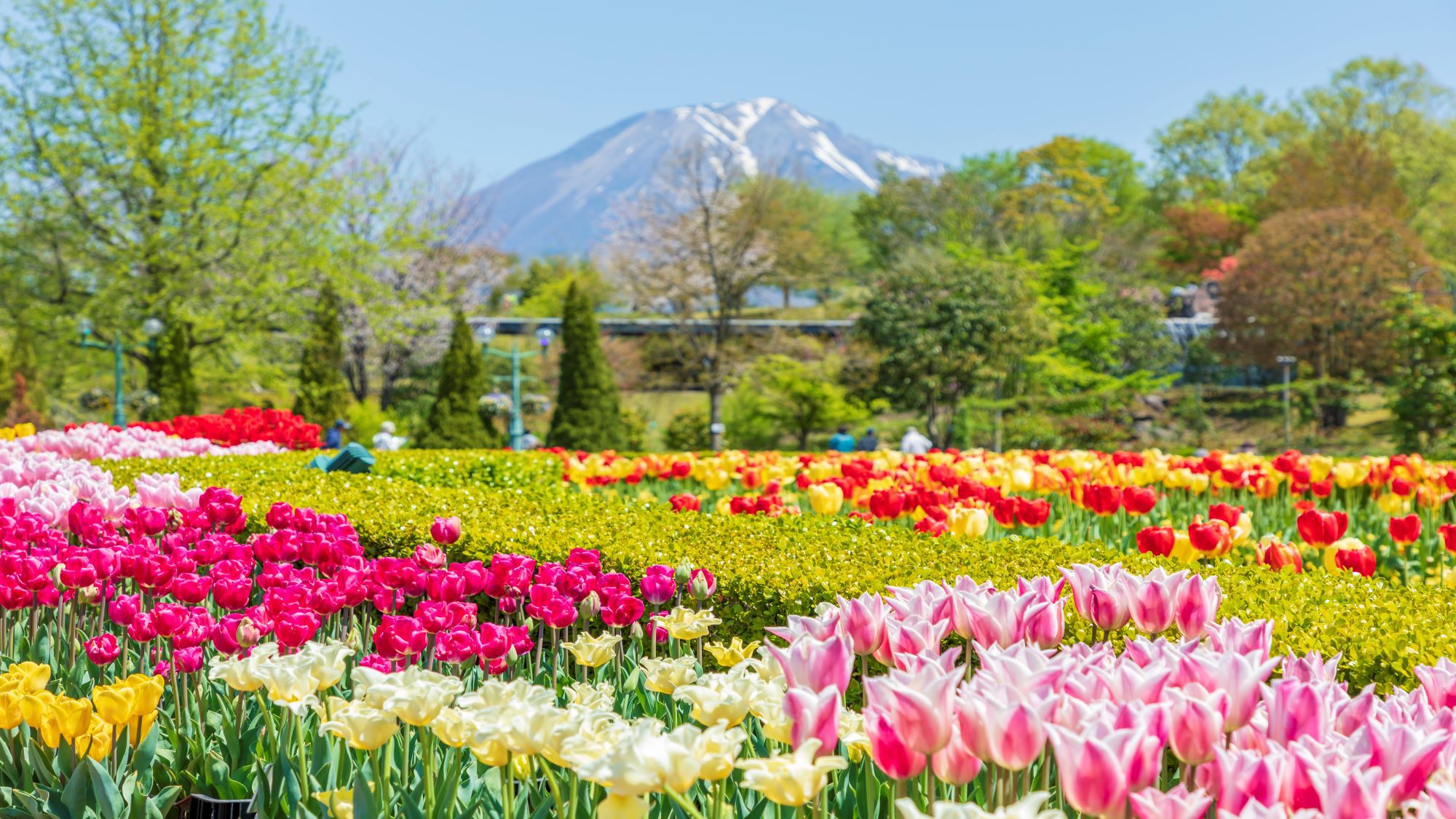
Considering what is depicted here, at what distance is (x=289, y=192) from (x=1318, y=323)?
23344mm

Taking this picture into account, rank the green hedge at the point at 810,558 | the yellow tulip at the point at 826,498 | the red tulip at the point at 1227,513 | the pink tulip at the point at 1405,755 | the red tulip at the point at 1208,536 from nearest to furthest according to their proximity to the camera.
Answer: the pink tulip at the point at 1405,755
the green hedge at the point at 810,558
the red tulip at the point at 1208,536
the red tulip at the point at 1227,513
the yellow tulip at the point at 826,498

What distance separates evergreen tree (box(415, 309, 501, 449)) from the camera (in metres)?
→ 21.4

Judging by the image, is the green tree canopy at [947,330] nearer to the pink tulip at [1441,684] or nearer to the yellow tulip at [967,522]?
the yellow tulip at [967,522]

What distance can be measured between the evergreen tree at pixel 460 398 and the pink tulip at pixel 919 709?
20346 millimetres

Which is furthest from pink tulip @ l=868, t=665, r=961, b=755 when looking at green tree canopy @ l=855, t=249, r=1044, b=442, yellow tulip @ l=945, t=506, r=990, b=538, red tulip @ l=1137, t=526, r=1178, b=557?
green tree canopy @ l=855, t=249, r=1044, b=442

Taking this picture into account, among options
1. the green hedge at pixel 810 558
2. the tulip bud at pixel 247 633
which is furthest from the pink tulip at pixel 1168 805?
the tulip bud at pixel 247 633

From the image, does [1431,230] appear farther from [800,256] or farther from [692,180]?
[692,180]

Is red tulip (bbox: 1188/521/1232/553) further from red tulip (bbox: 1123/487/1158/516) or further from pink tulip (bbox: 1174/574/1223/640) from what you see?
pink tulip (bbox: 1174/574/1223/640)

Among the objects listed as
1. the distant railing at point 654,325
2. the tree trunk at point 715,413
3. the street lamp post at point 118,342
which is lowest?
the tree trunk at point 715,413

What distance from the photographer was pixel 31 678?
214cm

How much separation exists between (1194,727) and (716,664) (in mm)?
2034

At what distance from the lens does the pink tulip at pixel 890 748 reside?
150 centimetres

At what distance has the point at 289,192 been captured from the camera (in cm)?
1895

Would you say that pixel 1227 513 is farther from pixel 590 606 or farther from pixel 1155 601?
pixel 590 606
